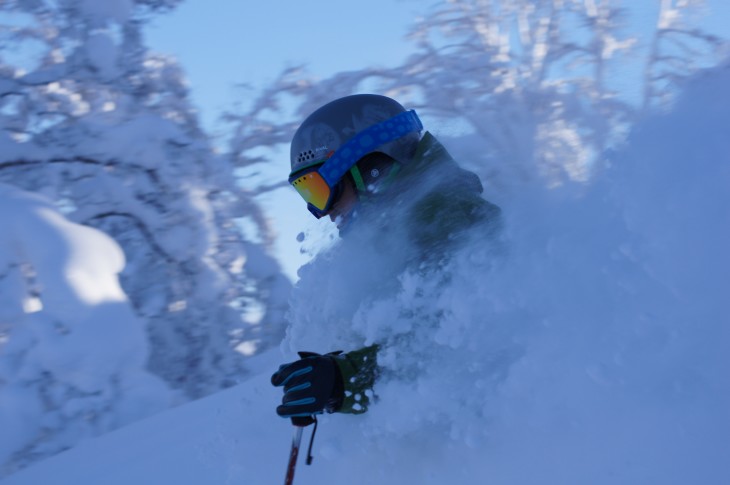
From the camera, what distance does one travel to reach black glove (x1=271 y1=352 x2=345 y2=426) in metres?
1.68

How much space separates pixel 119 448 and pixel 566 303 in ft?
6.08

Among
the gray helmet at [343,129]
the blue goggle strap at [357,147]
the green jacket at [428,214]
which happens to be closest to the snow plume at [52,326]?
the gray helmet at [343,129]

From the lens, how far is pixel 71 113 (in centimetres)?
859

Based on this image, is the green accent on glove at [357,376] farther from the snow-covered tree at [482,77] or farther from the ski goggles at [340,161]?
the snow-covered tree at [482,77]

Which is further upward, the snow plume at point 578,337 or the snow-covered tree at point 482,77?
the snow plume at point 578,337

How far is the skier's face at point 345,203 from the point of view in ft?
7.45

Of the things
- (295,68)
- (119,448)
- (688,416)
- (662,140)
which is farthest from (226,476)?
(295,68)

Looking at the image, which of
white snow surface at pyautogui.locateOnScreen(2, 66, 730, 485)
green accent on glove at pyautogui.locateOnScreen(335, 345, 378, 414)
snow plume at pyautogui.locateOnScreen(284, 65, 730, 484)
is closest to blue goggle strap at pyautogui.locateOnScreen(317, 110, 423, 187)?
white snow surface at pyautogui.locateOnScreen(2, 66, 730, 485)

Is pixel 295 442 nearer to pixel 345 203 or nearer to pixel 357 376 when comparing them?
pixel 357 376

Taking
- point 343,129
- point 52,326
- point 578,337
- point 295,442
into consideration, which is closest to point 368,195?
point 343,129

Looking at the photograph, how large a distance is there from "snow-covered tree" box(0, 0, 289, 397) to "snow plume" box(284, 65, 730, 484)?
7.35 m

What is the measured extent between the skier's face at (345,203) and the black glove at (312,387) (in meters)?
0.66

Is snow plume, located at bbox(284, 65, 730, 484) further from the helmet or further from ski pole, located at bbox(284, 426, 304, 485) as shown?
the helmet

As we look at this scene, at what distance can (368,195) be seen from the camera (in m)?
2.21
